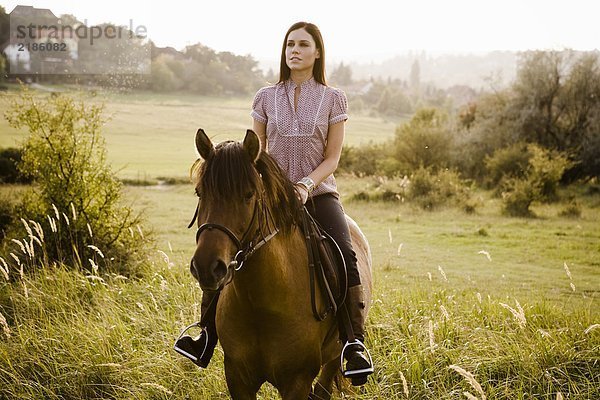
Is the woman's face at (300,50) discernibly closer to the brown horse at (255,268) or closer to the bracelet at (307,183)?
the bracelet at (307,183)

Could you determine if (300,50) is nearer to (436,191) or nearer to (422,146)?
(436,191)

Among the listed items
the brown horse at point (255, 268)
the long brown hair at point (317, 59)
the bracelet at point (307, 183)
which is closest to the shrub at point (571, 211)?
the long brown hair at point (317, 59)

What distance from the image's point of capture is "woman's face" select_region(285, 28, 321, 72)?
4141mm

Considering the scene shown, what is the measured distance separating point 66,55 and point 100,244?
34.4 ft

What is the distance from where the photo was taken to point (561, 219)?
18.0 metres

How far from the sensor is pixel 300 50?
414cm

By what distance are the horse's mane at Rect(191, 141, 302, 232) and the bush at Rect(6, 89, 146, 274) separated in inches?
236

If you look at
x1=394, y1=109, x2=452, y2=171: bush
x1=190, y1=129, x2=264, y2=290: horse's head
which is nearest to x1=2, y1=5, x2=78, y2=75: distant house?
x1=190, y1=129, x2=264, y2=290: horse's head

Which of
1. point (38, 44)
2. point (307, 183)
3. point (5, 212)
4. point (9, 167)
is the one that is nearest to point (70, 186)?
point (5, 212)

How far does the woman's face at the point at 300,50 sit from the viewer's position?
414 cm

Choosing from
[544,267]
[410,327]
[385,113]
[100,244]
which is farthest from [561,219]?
[385,113]

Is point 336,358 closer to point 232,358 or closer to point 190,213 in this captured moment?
point 232,358

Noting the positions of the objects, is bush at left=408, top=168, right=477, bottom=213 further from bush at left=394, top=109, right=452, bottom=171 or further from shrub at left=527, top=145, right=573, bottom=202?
bush at left=394, top=109, right=452, bottom=171
